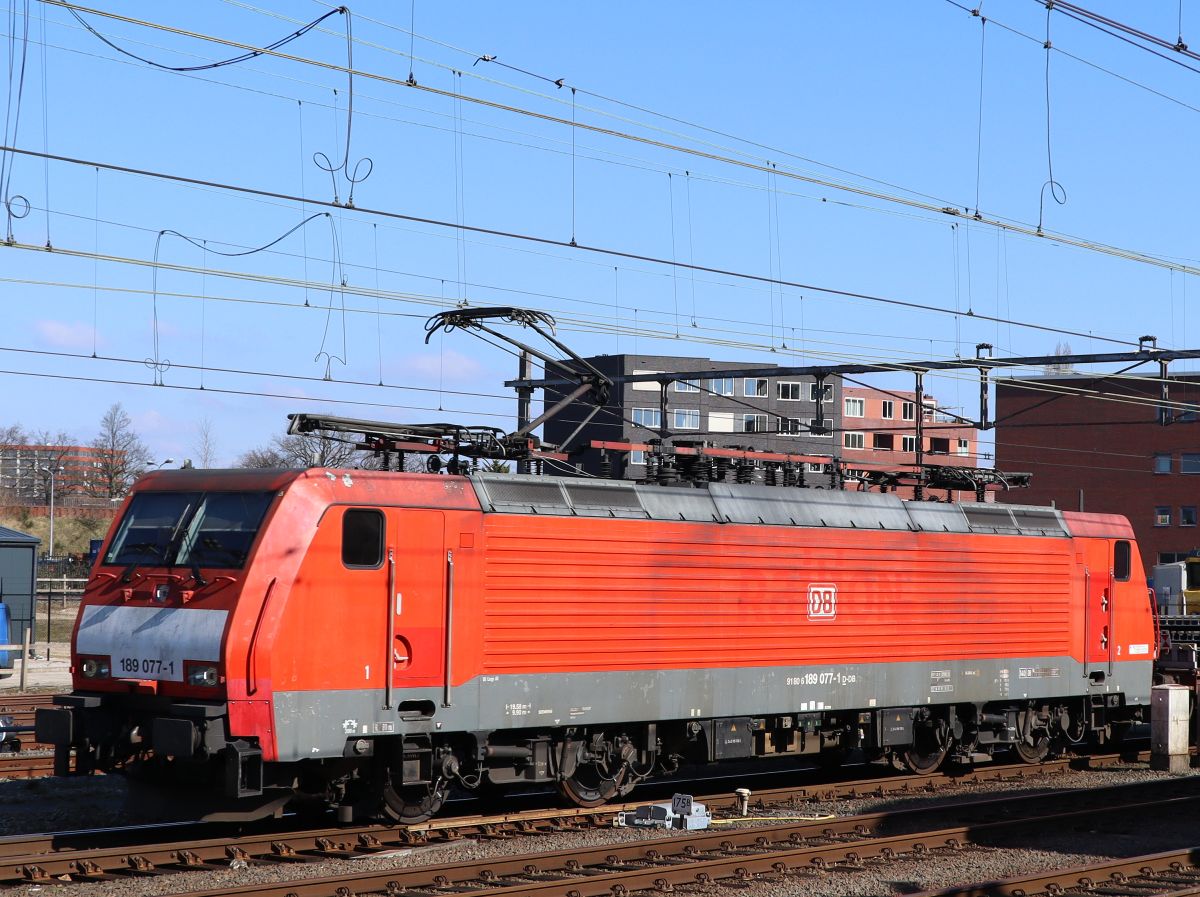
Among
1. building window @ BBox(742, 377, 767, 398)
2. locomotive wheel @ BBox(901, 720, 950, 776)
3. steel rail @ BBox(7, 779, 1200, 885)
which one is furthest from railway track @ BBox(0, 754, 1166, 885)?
building window @ BBox(742, 377, 767, 398)

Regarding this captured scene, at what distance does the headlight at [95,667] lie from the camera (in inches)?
530

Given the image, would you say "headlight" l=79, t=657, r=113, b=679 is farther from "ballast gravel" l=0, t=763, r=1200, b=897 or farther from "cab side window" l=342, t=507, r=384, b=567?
"cab side window" l=342, t=507, r=384, b=567

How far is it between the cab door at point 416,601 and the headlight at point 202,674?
1.69 meters

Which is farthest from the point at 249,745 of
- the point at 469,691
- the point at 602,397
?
the point at 602,397

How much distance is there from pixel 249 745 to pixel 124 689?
167 cm

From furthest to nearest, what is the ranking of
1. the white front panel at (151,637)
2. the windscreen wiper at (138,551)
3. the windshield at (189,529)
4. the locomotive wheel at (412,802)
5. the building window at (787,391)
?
the building window at (787,391)
the locomotive wheel at (412,802)
the windscreen wiper at (138,551)
the windshield at (189,529)
the white front panel at (151,637)

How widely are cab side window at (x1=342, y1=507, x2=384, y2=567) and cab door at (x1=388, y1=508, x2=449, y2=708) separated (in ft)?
0.38

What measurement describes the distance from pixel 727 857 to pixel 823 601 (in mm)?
4798

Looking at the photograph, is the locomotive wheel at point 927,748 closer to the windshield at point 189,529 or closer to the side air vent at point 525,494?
the side air vent at point 525,494

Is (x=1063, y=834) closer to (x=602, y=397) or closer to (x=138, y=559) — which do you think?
(x=602, y=397)

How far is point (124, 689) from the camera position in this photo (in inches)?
522

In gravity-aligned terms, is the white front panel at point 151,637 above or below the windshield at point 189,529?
below

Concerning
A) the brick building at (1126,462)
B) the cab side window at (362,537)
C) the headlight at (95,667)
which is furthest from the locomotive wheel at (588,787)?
the brick building at (1126,462)

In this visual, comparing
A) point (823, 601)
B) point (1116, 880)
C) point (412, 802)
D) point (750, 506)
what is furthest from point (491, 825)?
point (1116, 880)
